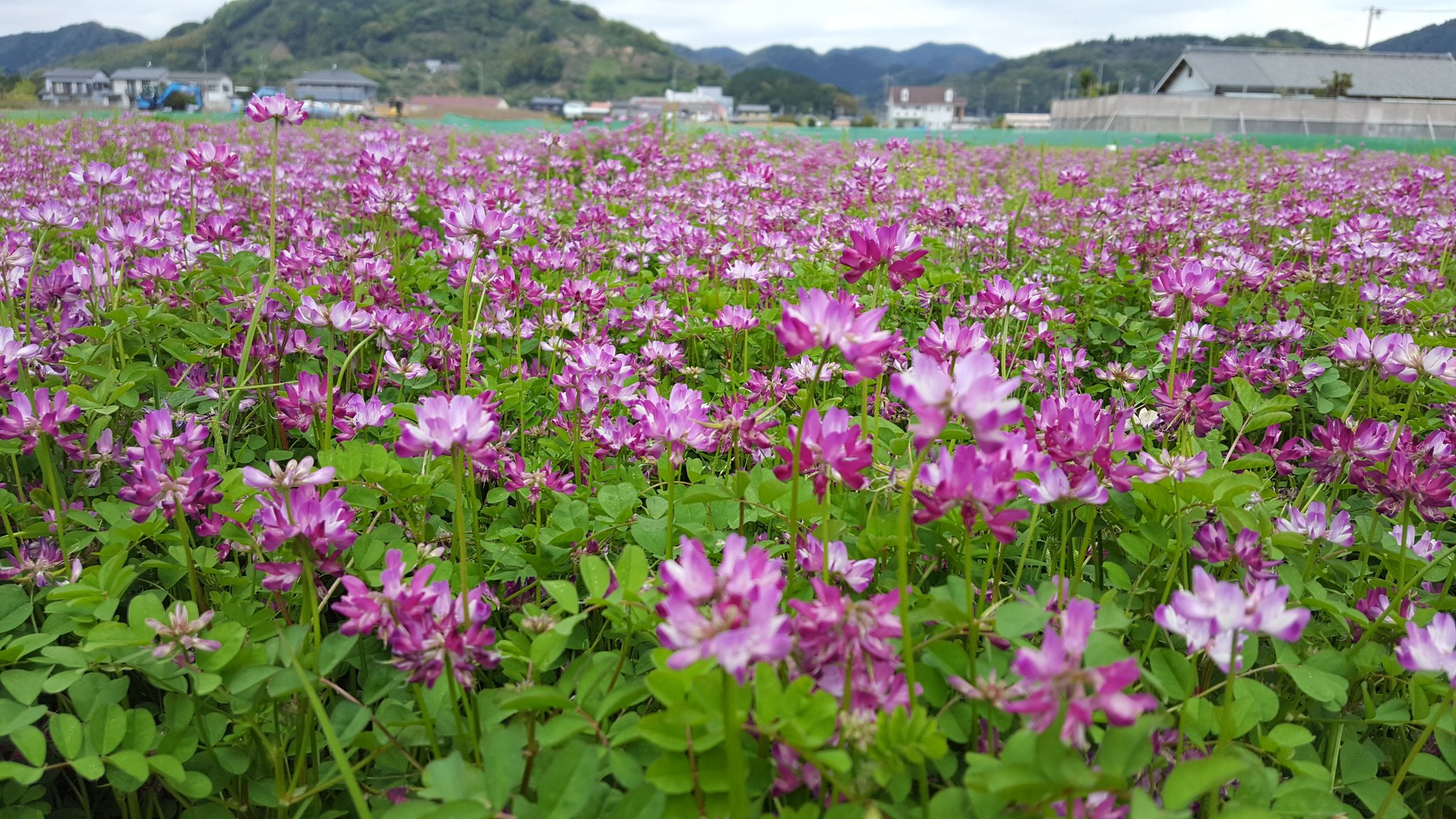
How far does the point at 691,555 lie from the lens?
1012 millimetres

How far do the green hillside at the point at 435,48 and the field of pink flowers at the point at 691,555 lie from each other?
155m

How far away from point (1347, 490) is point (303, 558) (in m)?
2.96

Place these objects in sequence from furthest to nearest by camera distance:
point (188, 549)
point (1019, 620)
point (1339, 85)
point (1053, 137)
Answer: point (1339, 85) < point (1053, 137) < point (188, 549) < point (1019, 620)

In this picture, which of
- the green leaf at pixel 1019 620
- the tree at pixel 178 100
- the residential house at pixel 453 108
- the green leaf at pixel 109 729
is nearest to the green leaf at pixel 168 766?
the green leaf at pixel 109 729

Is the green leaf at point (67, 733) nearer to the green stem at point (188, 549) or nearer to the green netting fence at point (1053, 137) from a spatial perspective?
the green stem at point (188, 549)

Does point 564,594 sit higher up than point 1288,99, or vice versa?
point 1288,99

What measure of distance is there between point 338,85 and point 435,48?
43356 mm

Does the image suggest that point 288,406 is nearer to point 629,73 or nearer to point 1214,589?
point 1214,589

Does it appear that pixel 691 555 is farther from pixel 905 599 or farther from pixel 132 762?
pixel 132 762

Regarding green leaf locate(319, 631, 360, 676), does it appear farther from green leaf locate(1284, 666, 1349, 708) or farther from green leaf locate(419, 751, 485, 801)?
green leaf locate(1284, 666, 1349, 708)

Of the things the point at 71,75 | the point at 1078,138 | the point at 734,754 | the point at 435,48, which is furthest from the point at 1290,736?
the point at 435,48

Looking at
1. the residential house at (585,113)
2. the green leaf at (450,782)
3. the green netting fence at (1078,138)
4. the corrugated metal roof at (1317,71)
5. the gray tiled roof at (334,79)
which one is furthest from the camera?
the gray tiled roof at (334,79)

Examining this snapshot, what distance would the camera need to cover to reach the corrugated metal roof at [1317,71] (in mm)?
64625

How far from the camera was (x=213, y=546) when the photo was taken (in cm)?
195
